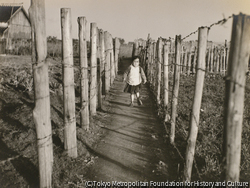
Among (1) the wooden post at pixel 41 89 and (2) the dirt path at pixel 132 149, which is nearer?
(1) the wooden post at pixel 41 89

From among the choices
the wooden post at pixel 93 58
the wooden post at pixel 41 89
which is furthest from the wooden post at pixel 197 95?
the wooden post at pixel 93 58

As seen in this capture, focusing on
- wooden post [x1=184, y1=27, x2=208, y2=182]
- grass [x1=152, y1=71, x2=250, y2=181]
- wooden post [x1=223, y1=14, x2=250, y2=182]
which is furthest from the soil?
wooden post [x1=223, y1=14, x2=250, y2=182]

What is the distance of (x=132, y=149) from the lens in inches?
181

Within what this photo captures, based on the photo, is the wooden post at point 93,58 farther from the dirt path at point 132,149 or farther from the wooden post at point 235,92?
the wooden post at point 235,92

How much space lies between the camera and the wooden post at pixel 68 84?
12.2ft

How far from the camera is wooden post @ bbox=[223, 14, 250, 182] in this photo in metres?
1.89

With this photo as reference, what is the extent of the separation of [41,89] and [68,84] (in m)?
1.07

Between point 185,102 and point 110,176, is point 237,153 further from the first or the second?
point 185,102

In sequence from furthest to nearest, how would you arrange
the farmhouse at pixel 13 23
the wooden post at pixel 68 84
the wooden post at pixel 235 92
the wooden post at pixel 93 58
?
the farmhouse at pixel 13 23 → the wooden post at pixel 93 58 → the wooden post at pixel 68 84 → the wooden post at pixel 235 92

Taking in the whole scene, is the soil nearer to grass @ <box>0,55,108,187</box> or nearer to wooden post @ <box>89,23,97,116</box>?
grass @ <box>0,55,108,187</box>

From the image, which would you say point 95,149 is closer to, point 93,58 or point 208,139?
point 208,139

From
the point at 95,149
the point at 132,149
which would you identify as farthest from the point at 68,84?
the point at 132,149

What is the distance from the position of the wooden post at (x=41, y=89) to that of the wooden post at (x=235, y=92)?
6.86ft

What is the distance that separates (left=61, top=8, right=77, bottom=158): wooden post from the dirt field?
0.67ft
